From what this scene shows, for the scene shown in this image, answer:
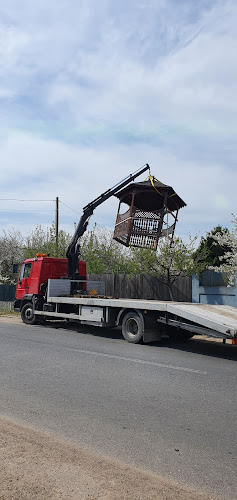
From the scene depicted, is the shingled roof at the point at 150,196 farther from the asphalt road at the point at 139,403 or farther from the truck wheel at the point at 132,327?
the asphalt road at the point at 139,403

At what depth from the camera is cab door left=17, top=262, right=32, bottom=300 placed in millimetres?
16688

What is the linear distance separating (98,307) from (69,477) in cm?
936

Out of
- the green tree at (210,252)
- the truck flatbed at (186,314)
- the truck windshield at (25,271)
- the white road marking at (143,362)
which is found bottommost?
the white road marking at (143,362)

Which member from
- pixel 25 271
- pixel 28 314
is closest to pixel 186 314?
pixel 28 314

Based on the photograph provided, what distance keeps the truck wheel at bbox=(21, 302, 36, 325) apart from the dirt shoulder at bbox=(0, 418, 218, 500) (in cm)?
1187

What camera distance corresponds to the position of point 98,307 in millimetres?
13047

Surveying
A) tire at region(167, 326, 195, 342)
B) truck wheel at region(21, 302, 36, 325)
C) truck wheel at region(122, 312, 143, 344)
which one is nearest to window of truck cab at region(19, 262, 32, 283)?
truck wheel at region(21, 302, 36, 325)

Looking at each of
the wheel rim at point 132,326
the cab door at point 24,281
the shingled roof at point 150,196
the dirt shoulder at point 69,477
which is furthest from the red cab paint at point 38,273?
the dirt shoulder at point 69,477

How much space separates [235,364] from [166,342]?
3.61 m

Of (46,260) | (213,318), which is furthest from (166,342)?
(46,260)

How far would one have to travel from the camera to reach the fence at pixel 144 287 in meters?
19.2

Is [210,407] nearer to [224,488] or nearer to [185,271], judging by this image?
[224,488]

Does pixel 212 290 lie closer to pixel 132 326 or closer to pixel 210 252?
pixel 210 252

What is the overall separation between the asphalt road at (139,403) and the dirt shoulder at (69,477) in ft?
0.75
